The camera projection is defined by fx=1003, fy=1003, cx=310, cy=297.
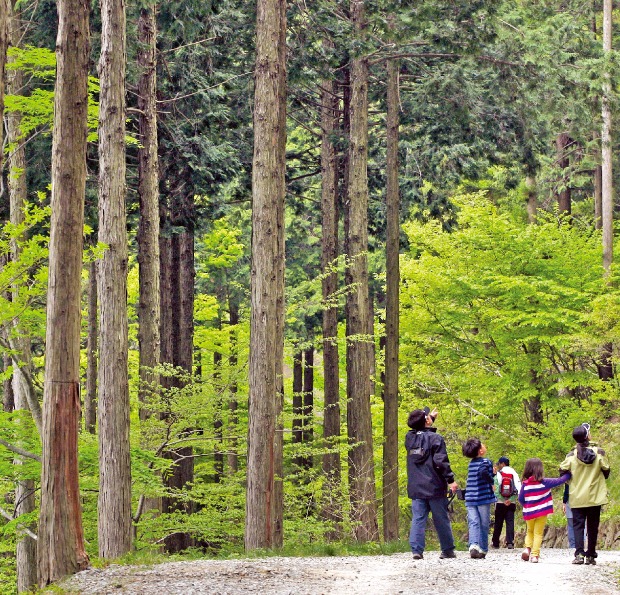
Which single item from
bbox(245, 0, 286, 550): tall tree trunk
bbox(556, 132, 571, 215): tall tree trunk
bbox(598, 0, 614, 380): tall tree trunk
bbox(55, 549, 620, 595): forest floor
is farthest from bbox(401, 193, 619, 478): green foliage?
bbox(55, 549, 620, 595): forest floor

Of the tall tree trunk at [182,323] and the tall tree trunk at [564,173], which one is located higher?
the tall tree trunk at [564,173]

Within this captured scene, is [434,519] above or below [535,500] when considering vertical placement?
below

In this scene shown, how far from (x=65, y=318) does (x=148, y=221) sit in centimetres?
834

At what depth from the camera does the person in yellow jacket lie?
11.2 meters

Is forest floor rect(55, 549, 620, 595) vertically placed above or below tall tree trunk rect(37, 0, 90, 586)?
below

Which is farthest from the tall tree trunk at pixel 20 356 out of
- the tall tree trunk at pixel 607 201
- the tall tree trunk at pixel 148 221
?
the tall tree trunk at pixel 607 201

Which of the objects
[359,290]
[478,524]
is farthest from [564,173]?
[478,524]

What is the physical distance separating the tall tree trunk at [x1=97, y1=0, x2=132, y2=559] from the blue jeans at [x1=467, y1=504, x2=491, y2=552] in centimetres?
489

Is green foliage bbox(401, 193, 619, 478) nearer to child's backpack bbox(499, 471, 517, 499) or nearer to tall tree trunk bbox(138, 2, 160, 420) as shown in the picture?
child's backpack bbox(499, 471, 517, 499)

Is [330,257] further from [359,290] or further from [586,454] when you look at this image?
[586,454]

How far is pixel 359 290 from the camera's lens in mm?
21406

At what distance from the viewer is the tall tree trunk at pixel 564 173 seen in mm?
31844

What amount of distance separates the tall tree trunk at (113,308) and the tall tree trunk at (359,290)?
7448 millimetres

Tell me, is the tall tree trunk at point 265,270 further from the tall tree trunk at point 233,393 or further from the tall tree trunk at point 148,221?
the tall tree trunk at point 148,221
